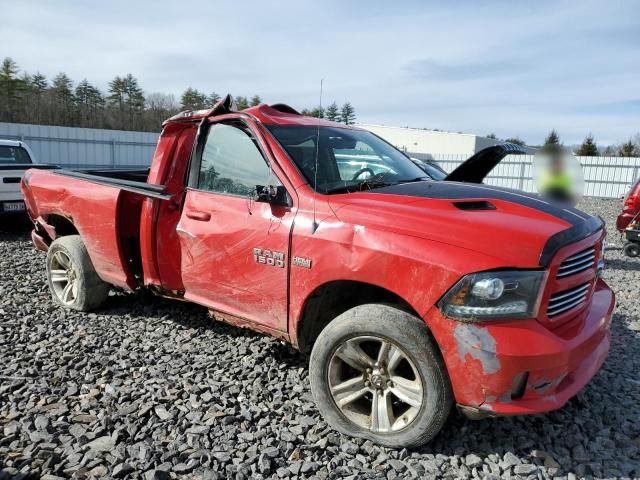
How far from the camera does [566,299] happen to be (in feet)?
8.64

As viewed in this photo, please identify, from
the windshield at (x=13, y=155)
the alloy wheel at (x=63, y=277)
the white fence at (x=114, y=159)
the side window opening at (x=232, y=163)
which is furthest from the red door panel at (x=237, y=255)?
the white fence at (x=114, y=159)

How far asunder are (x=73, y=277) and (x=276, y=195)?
→ 114 inches

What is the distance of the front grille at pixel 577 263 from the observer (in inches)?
101

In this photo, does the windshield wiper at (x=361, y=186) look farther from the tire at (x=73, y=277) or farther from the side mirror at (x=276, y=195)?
the tire at (x=73, y=277)

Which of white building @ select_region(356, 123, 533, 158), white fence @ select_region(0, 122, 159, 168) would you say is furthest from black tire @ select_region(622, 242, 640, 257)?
white building @ select_region(356, 123, 533, 158)

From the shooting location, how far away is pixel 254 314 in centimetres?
340

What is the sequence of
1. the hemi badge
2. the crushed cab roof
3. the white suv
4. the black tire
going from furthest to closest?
the black tire
the white suv
the crushed cab roof
the hemi badge

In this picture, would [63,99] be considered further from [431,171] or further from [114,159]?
[431,171]

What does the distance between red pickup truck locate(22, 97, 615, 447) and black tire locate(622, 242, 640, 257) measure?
20.3 feet

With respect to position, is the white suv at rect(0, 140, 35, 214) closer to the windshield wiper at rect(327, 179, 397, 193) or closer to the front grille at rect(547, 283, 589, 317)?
the windshield wiper at rect(327, 179, 397, 193)

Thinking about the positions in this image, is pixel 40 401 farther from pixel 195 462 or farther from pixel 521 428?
pixel 521 428

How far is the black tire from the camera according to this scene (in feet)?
29.1

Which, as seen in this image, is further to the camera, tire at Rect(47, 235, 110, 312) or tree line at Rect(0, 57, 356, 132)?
tree line at Rect(0, 57, 356, 132)

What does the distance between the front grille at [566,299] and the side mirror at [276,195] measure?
1621 mm
